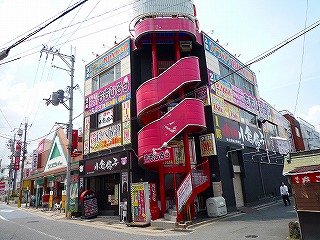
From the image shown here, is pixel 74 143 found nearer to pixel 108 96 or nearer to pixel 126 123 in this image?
pixel 108 96

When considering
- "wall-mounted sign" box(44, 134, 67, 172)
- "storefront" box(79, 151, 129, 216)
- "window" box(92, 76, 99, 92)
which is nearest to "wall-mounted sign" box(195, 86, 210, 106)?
"storefront" box(79, 151, 129, 216)

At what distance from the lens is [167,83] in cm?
1598

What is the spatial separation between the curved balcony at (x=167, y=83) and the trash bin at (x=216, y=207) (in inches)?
281

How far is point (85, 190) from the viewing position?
65.1ft

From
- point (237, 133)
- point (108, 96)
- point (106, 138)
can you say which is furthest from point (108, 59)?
point (237, 133)

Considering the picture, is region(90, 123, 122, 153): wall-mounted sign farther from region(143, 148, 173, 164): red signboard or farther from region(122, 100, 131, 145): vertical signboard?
region(143, 148, 173, 164): red signboard

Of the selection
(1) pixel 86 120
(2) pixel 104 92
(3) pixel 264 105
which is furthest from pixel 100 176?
(3) pixel 264 105

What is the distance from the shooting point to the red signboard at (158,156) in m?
13.7

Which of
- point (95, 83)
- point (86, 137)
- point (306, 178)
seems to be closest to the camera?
point (306, 178)

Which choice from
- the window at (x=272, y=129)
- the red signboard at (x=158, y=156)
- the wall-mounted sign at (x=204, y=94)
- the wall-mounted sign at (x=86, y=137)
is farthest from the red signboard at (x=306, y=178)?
the window at (x=272, y=129)

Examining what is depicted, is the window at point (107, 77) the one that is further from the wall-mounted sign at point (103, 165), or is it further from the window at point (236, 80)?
the window at point (236, 80)

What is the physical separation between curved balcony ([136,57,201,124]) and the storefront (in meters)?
4.06

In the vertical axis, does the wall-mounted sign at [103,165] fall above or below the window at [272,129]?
below

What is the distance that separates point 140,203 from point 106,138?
6727 mm
